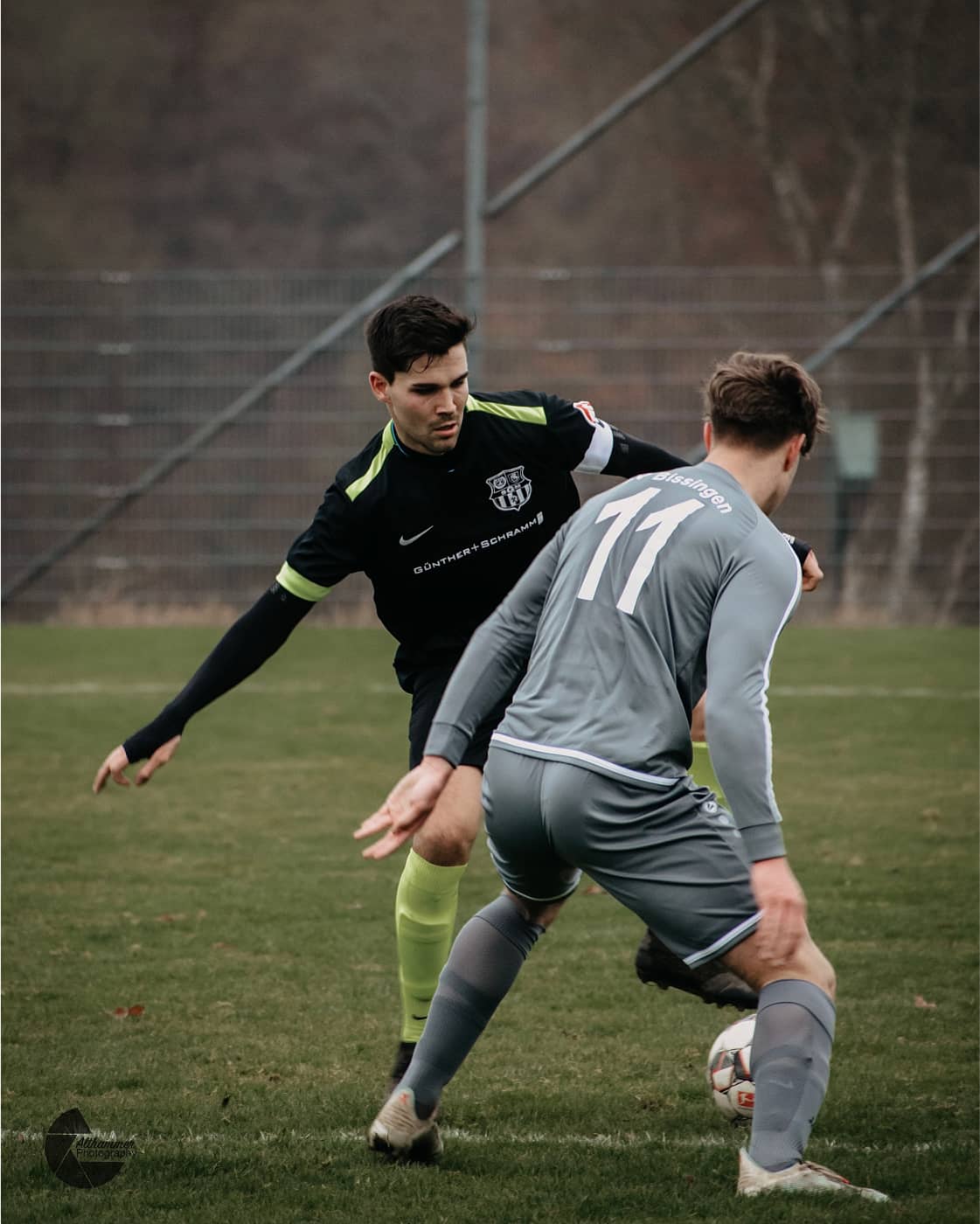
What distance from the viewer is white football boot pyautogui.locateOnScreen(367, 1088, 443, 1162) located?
3680 millimetres

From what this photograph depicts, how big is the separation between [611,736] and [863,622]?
42.9 ft

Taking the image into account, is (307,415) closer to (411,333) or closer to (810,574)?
(411,333)

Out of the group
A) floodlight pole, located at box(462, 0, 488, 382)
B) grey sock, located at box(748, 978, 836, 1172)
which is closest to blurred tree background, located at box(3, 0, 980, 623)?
floodlight pole, located at box(462, 0, 488, 382)

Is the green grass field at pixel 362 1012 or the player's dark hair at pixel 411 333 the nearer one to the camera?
the green grass field at pixel 362 1012

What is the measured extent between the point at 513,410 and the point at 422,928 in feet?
4.45

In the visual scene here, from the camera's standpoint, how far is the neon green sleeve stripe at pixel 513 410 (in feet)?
14.6

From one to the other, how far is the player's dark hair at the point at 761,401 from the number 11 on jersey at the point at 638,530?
0.20 metres

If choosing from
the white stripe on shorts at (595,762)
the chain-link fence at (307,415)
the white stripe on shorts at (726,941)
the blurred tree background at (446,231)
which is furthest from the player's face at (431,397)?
the chain-link fence at (307,415)

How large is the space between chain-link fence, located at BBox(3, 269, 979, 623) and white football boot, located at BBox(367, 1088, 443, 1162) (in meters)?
12.4

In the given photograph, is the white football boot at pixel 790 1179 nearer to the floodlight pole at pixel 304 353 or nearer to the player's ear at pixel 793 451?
the player's ear at pixel 793 451

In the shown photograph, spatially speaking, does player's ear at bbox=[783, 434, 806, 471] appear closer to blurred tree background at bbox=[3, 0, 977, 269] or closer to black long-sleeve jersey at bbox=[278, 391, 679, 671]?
black long-sleeve jersey at bbox=[278, 391, 679, 671]

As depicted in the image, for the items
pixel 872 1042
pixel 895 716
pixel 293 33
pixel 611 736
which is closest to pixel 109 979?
pixel 872 1042

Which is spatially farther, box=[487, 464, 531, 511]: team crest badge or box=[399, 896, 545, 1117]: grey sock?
box=[487, 464, 531, 511]: team crest badge

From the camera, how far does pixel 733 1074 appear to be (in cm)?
404
